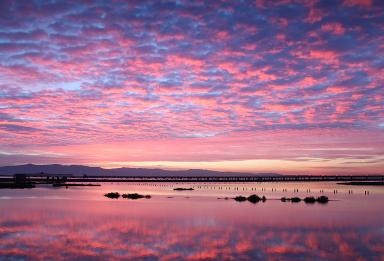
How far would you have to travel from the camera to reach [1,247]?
25141mm

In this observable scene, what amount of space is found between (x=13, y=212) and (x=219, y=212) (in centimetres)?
2319

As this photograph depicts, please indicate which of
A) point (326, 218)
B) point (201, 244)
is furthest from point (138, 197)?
point (201, 244)

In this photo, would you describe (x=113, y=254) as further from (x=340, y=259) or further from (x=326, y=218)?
(x=326, y=218)

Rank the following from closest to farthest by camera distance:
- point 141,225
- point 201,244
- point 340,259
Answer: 1. point 340,259
2. point 201,244
3. point 141,225

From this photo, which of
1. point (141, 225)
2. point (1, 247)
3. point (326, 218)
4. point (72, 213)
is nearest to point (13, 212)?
point (72, 213)

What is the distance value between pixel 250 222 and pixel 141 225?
1063 centimetres

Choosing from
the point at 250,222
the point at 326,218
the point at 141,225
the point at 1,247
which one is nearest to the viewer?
→ the point at 1,247

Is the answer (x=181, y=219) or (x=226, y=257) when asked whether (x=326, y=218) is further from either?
(x=226, y=257)

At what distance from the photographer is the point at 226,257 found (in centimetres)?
2356

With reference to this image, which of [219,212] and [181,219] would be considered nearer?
[181,219]

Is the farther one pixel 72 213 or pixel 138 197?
pixel 138 197

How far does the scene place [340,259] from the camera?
77.3 ft

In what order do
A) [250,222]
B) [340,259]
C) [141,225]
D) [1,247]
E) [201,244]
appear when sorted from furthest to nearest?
[250,222] → [141,225] → [201,244] → [1,247] → [340,259]

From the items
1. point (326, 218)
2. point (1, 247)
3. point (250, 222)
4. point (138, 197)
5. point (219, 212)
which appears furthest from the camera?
point (138, 197)
